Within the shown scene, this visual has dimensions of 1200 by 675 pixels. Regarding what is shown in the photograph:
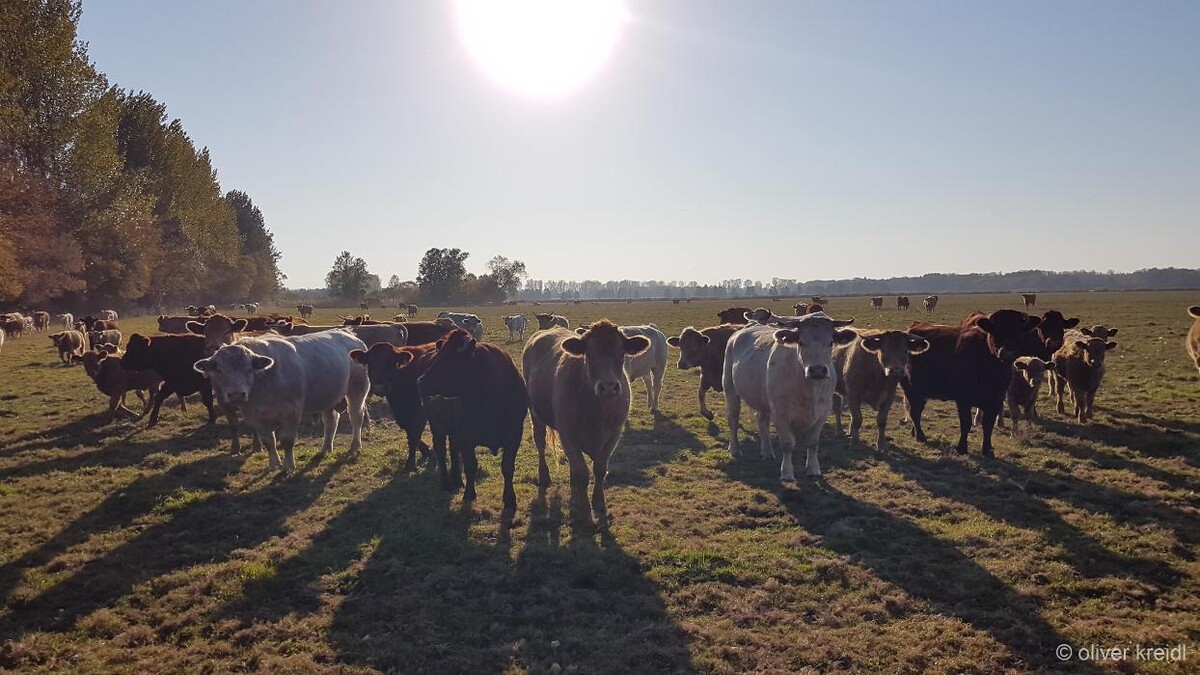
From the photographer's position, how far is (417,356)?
32.4 ft

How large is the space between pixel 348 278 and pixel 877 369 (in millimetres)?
107913

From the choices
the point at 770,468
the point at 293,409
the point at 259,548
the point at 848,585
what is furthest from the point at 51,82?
the point at 848,585

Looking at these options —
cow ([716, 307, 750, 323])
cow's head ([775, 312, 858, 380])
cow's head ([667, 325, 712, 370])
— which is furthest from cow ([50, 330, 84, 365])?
cow's head ([775, 312, 858, 380])

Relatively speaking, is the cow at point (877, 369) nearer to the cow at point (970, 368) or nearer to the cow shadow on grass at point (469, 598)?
the cow at point (970, 368)

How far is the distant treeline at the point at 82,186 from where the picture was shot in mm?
31828

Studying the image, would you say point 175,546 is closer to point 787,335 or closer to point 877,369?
point 787,335

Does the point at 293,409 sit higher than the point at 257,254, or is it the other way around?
the point at 257,254

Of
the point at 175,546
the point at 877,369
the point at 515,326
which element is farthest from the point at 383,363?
the point at 515,326

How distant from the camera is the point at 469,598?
5.71m

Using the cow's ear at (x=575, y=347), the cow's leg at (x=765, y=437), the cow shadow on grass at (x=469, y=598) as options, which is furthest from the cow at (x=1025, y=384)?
the cow shadow on grass at (x=469, y=598)

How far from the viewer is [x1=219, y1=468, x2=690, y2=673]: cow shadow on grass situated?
481 centimetres

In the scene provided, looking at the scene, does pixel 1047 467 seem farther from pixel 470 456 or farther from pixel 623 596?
pixel 470 456

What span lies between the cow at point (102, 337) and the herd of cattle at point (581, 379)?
1402 cm

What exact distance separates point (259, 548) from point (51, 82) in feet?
141
